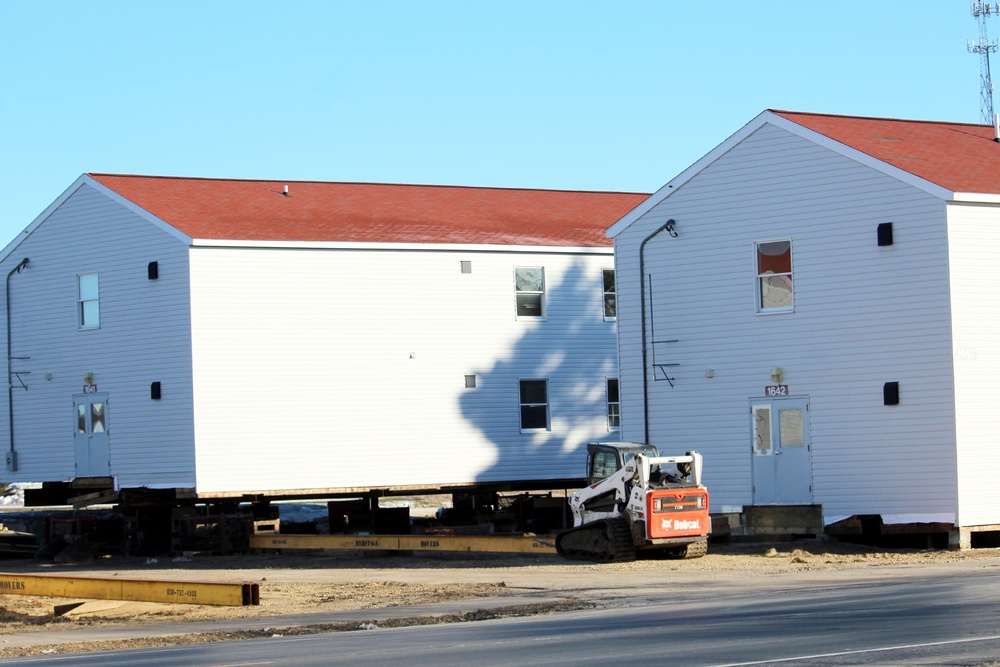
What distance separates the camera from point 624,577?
22.2m

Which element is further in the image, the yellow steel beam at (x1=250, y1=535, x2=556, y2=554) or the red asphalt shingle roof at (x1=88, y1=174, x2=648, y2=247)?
the red asphalt shingle roof at (x1=88, y1=174, x2=648, y2=247)

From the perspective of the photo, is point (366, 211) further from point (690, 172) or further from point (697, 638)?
point (697, 638)

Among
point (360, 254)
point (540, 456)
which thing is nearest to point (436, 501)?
point (540, 456)

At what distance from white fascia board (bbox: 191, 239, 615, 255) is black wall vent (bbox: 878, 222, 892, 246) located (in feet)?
37.2

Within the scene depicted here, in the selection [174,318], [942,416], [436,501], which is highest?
[174,318]

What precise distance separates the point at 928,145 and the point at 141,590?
18.5 m

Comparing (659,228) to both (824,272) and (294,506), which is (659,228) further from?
(294,506)

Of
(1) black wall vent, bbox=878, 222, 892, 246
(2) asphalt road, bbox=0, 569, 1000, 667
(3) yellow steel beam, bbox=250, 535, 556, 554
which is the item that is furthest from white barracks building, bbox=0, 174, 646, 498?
(2) asphalt road, bbox=0, 569, 1000, 667

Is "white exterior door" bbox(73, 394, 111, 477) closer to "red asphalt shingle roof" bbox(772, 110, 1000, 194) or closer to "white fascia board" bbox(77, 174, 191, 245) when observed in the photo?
"white fascia board" bbox(77, 174, 191, 245)

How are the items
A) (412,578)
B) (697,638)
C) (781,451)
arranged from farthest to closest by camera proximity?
(781,451), (412,578), (697,638)

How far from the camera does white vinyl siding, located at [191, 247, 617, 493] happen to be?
3203 cm

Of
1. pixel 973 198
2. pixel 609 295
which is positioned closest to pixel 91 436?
pixel 609 295

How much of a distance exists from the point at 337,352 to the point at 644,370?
7716 mm

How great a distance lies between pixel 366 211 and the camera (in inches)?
1439
